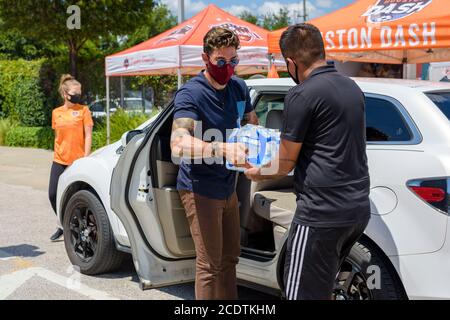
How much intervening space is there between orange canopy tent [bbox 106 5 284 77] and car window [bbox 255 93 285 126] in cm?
484

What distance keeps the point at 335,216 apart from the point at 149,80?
1820 cm

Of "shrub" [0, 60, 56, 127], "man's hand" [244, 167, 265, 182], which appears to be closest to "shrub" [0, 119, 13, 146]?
"shrub" [0, 60, 56, 127]

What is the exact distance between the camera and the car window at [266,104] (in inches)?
167

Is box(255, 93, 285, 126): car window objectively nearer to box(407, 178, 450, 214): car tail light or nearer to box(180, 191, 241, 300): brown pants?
box(180, 191, 241, 300): brown pants

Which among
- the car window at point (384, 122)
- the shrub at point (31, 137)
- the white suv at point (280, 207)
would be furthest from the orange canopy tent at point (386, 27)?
the shrub at point (31, 137)

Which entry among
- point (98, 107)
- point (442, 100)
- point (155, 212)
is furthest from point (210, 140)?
point (98, 107)

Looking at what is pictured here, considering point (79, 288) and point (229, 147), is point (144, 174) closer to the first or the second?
point (229, 147)

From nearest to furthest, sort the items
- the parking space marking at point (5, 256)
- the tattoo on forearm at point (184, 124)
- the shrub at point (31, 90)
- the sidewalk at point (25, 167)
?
the tattoo on forearm at point (184, 124) → the parking space marking at point (5, 256) → the sidewalk at point (25, 167) → the shrub at point (31, 90)

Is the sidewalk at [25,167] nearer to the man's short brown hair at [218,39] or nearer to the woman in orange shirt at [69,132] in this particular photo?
the woman in orange shirt at [69,132]

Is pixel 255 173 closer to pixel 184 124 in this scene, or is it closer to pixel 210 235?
pixel 184 124

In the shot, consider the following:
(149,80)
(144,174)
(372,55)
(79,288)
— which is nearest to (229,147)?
(144,174)

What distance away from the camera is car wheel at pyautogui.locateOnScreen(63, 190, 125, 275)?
15.5 feet

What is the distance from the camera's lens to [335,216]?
8.42ft

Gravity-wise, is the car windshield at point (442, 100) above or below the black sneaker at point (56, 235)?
above
